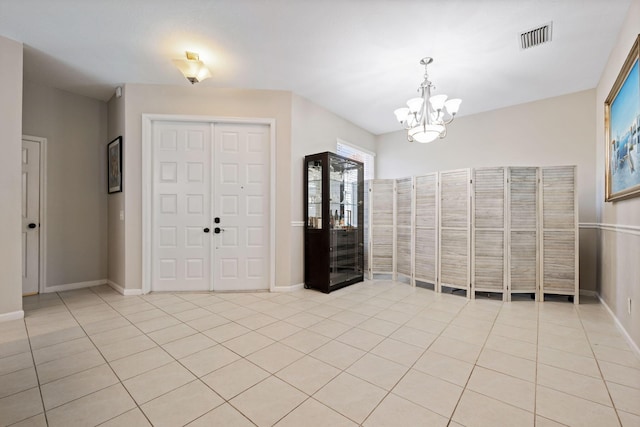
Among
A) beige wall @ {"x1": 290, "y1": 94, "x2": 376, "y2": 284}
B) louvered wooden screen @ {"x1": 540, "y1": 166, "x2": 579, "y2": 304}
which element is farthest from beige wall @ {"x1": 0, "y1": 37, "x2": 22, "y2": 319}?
louvered wooden screen @ {"x1": 540, "y1": 166, "x2": 579, "y2": 304}

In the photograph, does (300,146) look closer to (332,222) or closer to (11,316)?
(332,222)

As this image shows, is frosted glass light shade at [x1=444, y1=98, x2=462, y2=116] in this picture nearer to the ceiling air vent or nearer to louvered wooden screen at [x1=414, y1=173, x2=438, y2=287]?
the ceiling air vent

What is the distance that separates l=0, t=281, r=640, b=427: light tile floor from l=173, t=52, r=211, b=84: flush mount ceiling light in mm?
2715

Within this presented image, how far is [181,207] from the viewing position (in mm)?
3928

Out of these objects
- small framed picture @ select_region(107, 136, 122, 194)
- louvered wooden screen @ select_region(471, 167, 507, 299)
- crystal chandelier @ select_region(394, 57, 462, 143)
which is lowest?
louvered wooden screen @ select_region(471, 167, 507, 299)

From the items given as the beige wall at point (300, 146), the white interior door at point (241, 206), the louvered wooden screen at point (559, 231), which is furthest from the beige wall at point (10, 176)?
the louvered wooden screen at point (559, 231)

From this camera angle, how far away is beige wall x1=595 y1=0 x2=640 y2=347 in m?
2.33

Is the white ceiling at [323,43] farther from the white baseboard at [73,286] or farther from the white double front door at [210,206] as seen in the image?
the white baseboard at [73,286]

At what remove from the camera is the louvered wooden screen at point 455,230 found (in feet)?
12.6

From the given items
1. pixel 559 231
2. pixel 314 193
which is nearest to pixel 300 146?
pixel 314 193

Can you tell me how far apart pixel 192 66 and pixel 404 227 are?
12.2ft

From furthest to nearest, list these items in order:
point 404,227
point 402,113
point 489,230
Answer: point 404,227 → point 489,230 → point 402,113

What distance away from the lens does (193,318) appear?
2938 millimetres

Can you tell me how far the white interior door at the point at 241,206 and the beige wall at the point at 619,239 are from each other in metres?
3.86
